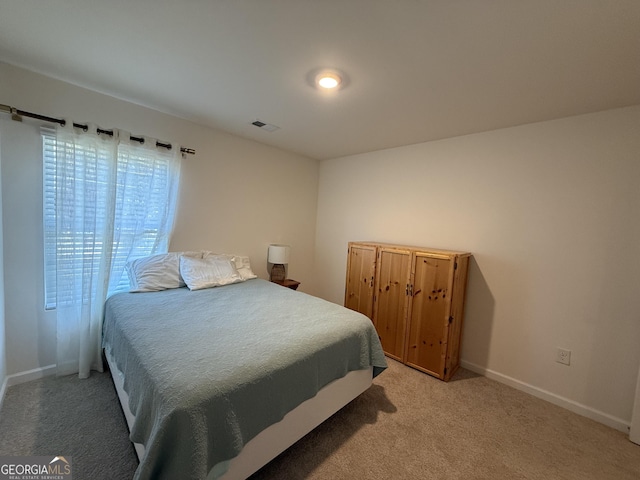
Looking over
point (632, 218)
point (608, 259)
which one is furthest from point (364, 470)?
point (632, 218)

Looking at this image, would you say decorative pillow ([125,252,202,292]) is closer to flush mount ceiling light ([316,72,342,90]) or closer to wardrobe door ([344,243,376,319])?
wardrobe door ([344,243,376,319])

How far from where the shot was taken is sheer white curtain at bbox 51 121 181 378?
2.01m

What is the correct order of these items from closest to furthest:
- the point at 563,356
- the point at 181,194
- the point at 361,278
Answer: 1. the point at 563,356
2. the point at 181,194
3. the point at 361,278

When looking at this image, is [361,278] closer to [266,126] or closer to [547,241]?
[547,241]

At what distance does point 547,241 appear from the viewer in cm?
219

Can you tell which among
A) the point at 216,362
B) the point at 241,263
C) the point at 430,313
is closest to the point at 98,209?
the point at 241,263

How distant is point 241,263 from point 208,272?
518mm

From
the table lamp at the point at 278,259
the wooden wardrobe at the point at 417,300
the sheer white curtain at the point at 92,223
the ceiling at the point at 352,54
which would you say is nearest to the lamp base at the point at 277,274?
the table lamp at the point at 278,259

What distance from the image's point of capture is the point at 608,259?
1945 mm

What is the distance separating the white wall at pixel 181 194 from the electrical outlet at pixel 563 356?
292cm

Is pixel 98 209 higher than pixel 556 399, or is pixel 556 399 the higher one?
pixel 98 209

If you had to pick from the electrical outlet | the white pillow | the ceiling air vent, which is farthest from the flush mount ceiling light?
the electrical outlet

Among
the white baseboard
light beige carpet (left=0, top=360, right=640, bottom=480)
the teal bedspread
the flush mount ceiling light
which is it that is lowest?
light beige carpet (left=0, top=360, right=640, bottom=480)

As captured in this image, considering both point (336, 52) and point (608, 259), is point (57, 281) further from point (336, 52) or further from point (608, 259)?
point (608, 259)
